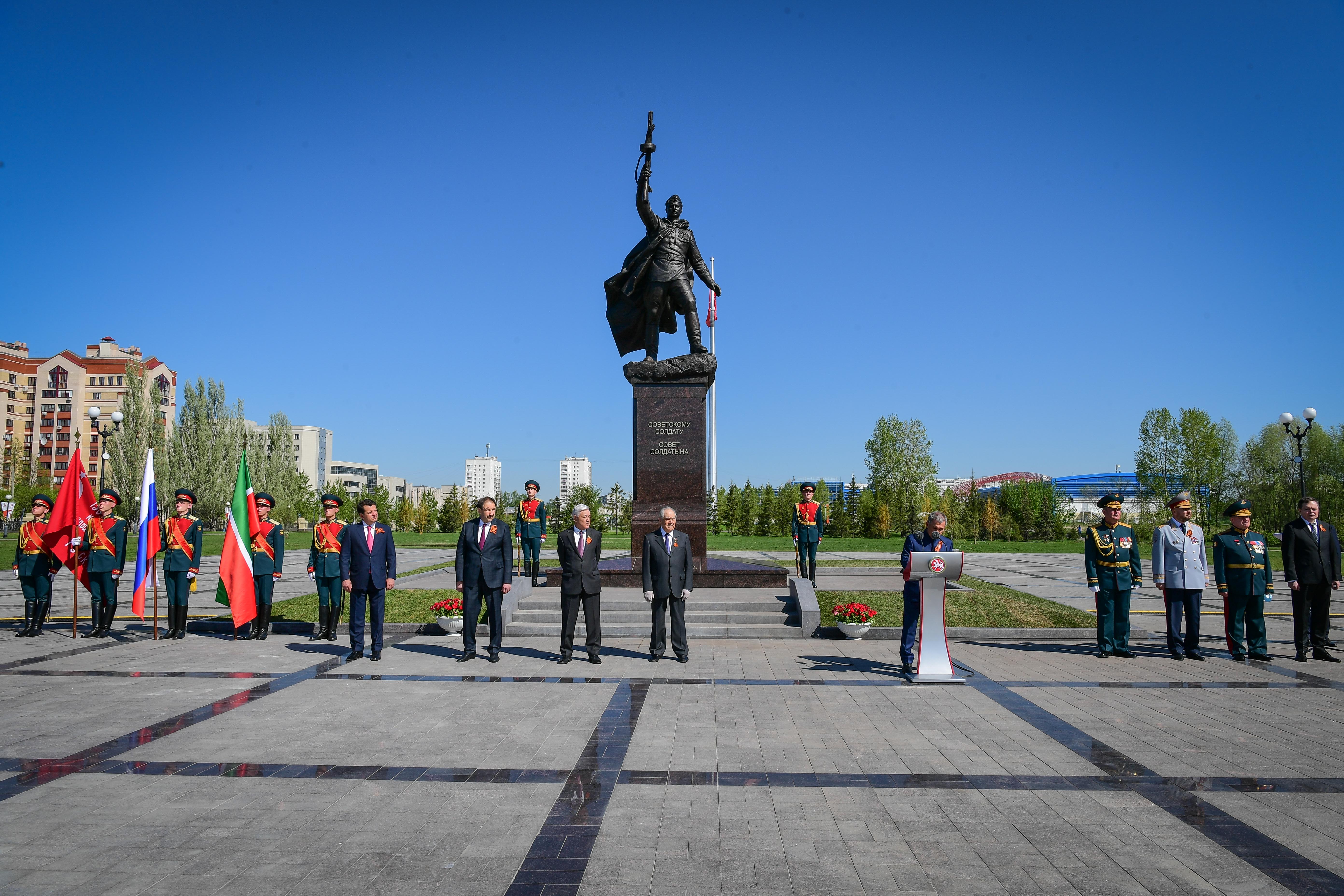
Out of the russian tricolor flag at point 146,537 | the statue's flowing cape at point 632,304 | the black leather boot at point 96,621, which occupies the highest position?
→ the statue's flowing cape at point 632,304

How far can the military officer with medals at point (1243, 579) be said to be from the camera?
Answer: 971 cm

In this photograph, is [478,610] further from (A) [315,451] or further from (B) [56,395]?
(A) [315,451]

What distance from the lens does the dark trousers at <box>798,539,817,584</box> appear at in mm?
14445

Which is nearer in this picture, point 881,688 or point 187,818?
point 187,818

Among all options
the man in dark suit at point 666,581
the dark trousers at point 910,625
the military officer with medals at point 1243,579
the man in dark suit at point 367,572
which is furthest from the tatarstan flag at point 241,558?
the military officer with medals at point 1243,579

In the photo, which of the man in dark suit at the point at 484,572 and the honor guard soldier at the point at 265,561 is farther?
the honor guard soldier at the point at 265,561

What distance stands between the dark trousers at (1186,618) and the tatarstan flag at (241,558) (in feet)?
40.5

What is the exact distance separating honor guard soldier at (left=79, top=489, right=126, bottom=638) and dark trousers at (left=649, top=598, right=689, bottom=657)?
25.6 ft

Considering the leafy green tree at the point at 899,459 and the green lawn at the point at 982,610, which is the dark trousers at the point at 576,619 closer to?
the green lawn at the point at 982,610

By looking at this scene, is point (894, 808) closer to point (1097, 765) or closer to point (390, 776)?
point (1097, 765)

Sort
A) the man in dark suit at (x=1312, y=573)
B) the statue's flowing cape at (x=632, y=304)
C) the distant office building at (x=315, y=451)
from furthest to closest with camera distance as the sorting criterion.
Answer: the distant office building at (x=315, y=451)
the statue's flowing cape at (x=632, y=304)
the man in dark suit at (x=1312, y=573)

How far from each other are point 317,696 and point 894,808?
559 cm

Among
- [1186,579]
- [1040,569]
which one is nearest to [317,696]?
[1186,579]

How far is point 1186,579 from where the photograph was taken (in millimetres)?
9875
